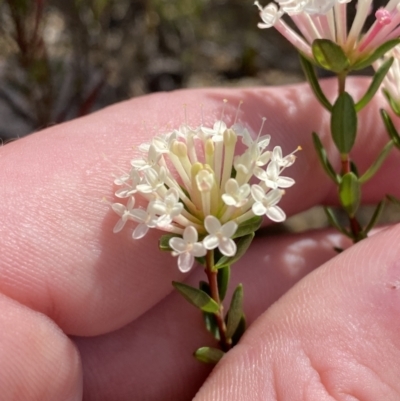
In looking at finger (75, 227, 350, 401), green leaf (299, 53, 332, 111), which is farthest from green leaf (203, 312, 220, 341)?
green leaf (299, 53, 332, 111)

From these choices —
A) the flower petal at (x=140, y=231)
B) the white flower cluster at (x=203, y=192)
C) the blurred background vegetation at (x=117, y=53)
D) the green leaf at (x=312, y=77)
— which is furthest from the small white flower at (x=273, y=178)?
the blurred background vegetation at (x=117, y=53)

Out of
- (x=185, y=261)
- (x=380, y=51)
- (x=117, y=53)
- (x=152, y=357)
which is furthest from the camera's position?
(x=117, y=53)

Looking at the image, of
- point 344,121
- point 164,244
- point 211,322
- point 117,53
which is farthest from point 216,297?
point 117,53

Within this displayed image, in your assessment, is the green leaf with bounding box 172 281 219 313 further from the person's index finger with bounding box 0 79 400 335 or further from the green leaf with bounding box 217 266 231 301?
the person's index finger with bounding box 0 79 400 335

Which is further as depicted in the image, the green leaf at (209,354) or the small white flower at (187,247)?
the green leaf at (209,354)

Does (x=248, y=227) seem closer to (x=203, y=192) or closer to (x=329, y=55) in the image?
(x=203, y=192)

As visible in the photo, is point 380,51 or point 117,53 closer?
point 380,51

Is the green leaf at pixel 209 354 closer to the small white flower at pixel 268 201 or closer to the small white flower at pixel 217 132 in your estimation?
the small white flower at pixel 268 201
